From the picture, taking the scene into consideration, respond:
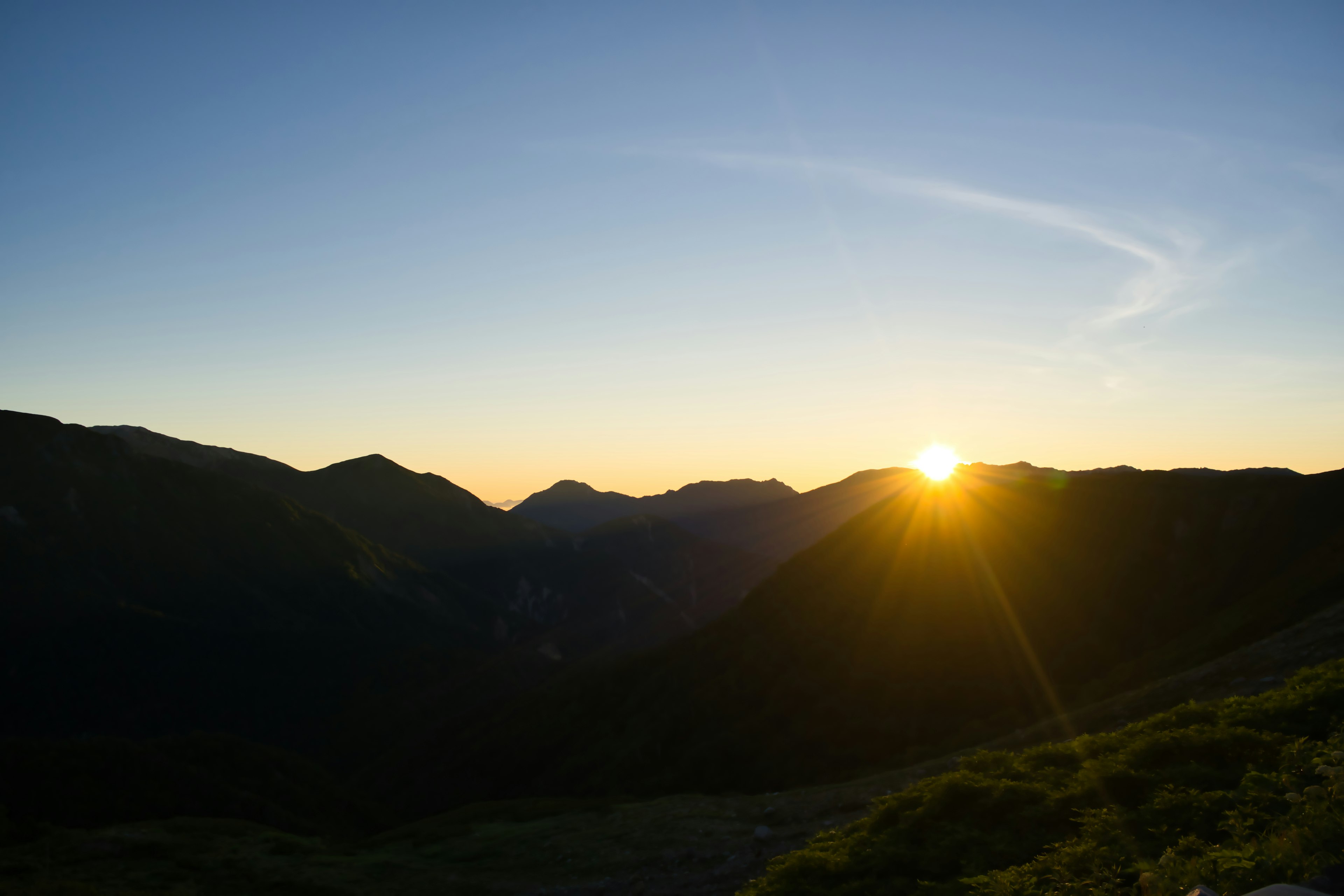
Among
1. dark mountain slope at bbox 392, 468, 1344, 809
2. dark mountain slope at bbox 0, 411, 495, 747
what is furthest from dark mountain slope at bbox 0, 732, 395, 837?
dark mountain slope at bbox 0, 411, 495, 747

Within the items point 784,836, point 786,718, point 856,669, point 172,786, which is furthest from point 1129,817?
point 172,786

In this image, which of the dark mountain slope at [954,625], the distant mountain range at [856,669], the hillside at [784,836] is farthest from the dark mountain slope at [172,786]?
the dark mountain slope at [954,625]

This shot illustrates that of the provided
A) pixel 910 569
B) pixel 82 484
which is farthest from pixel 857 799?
pixel 82 484

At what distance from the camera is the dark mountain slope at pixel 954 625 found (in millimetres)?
42562

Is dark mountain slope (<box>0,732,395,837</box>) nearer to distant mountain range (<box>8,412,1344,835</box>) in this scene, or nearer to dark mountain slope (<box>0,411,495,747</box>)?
distant mountain range (<box>8,412,1344,835</box>)

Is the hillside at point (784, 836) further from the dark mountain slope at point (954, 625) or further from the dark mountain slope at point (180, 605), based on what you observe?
the dark mountain slope at point (180, 605)

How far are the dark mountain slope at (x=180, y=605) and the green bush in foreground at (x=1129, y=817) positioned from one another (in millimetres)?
123454

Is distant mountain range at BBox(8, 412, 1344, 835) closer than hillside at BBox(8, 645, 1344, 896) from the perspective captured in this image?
No

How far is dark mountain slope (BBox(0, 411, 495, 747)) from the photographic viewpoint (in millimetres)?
117062

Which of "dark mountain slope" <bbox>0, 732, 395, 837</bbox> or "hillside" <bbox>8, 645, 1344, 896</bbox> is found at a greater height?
"hillside" <bbox>8, 645, 1344, 896</bbox>

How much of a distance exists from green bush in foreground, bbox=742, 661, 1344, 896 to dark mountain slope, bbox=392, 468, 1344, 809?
24.1m

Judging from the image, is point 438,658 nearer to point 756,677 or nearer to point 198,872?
point 756,677

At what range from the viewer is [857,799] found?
1152 inches

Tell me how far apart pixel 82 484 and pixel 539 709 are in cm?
12507
